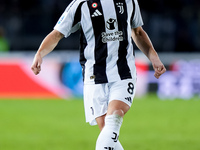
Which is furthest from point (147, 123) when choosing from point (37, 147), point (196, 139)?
point (37, 147)

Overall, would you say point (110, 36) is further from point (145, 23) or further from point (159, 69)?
point (145, 23)

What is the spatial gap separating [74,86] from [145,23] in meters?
4.65

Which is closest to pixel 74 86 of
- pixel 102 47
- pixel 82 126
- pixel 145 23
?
pixel 82 126

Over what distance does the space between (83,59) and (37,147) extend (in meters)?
2.78

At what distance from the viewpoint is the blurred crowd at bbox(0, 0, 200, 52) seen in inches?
703

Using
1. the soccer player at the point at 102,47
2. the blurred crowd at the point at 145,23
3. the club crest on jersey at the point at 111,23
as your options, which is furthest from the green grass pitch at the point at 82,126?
the blurred crowd at the point at 145,23

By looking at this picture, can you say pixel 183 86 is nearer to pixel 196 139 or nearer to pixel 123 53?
pixel 196 139

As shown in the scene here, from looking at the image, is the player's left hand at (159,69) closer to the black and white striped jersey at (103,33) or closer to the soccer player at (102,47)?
the soccer player at (102,47)

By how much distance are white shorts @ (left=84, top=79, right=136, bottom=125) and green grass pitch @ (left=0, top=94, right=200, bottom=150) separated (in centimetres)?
249

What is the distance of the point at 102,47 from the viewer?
17.1ft

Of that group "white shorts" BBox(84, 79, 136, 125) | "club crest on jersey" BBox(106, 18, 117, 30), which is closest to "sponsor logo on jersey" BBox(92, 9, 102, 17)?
"club crest on jersey" BBox(106, 18, 117, 30)

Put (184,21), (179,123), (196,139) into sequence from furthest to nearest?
(184,21) → (179,123) → (196,139)

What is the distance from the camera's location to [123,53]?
5.24m

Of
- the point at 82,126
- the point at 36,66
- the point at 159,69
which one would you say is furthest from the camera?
the point at 82,126
